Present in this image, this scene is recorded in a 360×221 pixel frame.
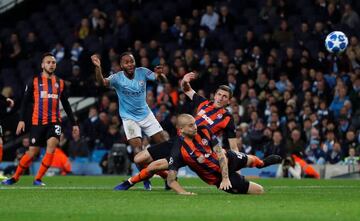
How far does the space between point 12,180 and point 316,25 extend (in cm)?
1126

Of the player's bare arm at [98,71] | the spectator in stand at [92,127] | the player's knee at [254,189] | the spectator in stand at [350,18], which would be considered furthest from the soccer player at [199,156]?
the spectator in stand at [350,18]

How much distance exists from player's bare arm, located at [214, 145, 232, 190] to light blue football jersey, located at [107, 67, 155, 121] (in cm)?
306

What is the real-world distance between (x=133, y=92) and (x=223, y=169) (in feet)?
11.3

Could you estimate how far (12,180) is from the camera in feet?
57.5

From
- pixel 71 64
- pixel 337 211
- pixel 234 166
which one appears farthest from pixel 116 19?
pixel 337 211

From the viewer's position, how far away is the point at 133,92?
16.4 meters

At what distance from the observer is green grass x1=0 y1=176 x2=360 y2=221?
10.4 m

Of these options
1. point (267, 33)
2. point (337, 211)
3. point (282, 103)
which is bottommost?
point (337, 211)

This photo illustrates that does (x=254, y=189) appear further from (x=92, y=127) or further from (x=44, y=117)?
(x=92, y=127)

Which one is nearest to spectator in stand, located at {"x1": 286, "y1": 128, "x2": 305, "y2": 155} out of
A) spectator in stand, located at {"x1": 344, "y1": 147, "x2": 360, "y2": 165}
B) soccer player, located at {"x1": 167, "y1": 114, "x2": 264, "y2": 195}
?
spectator in stand, located at {"x1": 344, "y1": 147, "x2": 360, "y2": 165}

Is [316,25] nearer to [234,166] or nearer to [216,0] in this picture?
[216,0]

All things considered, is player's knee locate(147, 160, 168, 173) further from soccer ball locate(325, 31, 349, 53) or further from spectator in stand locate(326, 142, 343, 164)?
spectator in stand locate(326, 142, 343, 164)

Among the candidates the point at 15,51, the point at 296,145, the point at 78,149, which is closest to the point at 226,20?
the point at 78,149

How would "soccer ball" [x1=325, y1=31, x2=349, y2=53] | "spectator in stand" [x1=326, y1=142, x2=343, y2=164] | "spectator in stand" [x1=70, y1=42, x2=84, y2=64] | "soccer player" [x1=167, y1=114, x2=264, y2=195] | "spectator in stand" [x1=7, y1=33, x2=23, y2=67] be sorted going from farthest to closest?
"spectator in stand" [x1=7, y1=33, x2=23, y2=67], "spectator in stand" [x1=70, y1=42, x2=84, y2=64], "spectator in stand" [x1=326, y1=142, x2=343, y2=164], "soccer ball" [x1=325, y1=31, x2=349, y2=53], "soccer player" [x1=167, y1=114, x2=264, y2=195]
